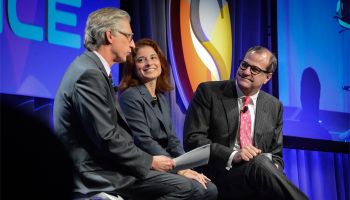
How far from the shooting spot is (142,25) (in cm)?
375

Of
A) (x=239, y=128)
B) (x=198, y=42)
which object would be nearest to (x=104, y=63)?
(x=239, y=128)

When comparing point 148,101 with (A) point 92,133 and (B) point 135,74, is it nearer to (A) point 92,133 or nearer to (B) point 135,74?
(B) point 135,74

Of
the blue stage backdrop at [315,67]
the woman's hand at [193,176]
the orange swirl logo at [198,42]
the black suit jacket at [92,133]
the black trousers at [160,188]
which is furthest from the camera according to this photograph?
the blue stage backdrop at [315,67]

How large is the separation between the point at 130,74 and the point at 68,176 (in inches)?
91.6

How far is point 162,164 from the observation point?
2.31 meters

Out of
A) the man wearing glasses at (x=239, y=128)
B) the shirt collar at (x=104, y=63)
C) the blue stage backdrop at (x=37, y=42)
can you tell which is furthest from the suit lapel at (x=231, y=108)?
the blue stage backdrop at (x=37, y=42)

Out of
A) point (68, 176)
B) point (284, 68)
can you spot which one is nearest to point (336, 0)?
point (284, 68)

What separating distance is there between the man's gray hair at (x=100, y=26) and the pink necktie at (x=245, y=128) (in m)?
1.00

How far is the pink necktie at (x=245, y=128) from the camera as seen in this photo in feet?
9.59

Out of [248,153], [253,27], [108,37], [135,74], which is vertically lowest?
[248,153]

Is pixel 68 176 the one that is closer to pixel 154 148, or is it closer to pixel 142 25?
pixel 154 148

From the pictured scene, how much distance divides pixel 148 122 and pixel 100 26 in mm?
673

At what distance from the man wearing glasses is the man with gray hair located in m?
0.55

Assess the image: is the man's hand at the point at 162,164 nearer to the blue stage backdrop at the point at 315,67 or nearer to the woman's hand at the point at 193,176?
the woman's hand at the point at 193,176
